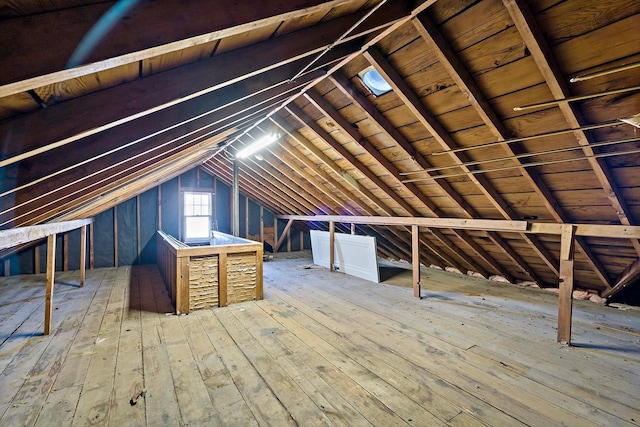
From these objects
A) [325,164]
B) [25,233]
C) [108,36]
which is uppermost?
[325,164]

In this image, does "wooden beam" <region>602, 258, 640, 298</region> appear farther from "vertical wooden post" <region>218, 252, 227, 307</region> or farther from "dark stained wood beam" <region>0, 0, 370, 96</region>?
"vertical wooden post" <region>218, 252, 227, 307</region>

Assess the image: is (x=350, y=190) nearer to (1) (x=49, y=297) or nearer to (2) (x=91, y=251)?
(1) (x=49, y=297)

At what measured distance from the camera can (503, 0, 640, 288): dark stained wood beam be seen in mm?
1674

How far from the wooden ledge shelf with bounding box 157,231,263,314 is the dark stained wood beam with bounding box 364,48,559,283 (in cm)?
259

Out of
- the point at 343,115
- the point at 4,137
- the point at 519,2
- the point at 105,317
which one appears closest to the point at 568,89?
the point at 519,2

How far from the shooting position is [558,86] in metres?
1.88

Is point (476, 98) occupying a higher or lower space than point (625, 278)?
higher

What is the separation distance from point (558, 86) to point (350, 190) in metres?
2.98

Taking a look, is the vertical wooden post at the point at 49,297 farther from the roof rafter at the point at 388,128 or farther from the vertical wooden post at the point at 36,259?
the vertical wooden post at the point at 36,259

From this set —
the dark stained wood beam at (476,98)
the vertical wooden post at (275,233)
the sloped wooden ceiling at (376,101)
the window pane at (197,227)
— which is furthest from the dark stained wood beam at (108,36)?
the vertical wooden post at (275,233)

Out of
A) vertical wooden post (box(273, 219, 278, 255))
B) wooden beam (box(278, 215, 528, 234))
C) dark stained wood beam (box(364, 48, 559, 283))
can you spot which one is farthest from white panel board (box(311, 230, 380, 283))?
vertical wooden post (box(273, 219, 278, 255))

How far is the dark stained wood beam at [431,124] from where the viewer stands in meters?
2.36

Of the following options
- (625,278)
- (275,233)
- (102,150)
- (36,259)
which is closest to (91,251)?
(36,259)

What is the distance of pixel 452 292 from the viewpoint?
4371 mm
